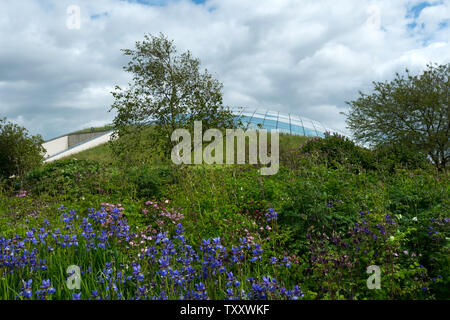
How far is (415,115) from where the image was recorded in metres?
16.0

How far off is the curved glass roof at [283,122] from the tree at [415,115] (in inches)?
956

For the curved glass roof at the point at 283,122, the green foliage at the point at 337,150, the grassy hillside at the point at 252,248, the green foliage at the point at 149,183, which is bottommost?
the grassy hillside at the point at 252,248

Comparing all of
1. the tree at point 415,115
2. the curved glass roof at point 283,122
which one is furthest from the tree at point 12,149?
the curved glass roof at point 283,122

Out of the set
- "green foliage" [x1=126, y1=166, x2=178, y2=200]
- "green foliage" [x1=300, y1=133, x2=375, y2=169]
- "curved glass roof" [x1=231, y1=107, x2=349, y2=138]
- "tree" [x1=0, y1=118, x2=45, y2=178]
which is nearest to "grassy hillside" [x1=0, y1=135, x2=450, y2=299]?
"green foliage" [x1=126, y1=166, x2=178, y2=200]

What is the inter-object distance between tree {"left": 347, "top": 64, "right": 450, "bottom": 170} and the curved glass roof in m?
24.3

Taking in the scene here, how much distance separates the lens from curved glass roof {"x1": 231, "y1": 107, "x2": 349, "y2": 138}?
42.7 m

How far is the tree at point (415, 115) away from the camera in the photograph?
1561cm

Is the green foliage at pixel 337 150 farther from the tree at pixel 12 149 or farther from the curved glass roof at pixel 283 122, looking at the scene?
the curved glass roof at pixel 283 122

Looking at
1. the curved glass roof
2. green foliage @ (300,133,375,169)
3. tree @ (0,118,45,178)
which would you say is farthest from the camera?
the curved glass roof

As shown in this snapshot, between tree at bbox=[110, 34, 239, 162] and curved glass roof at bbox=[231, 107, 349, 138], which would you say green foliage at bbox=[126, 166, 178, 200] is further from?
curved glass roof at bbox=[231, 107, 349, 138]

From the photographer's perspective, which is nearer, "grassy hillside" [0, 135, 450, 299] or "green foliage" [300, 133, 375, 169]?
"grassy hillside" [0, 135, 450, 299]
